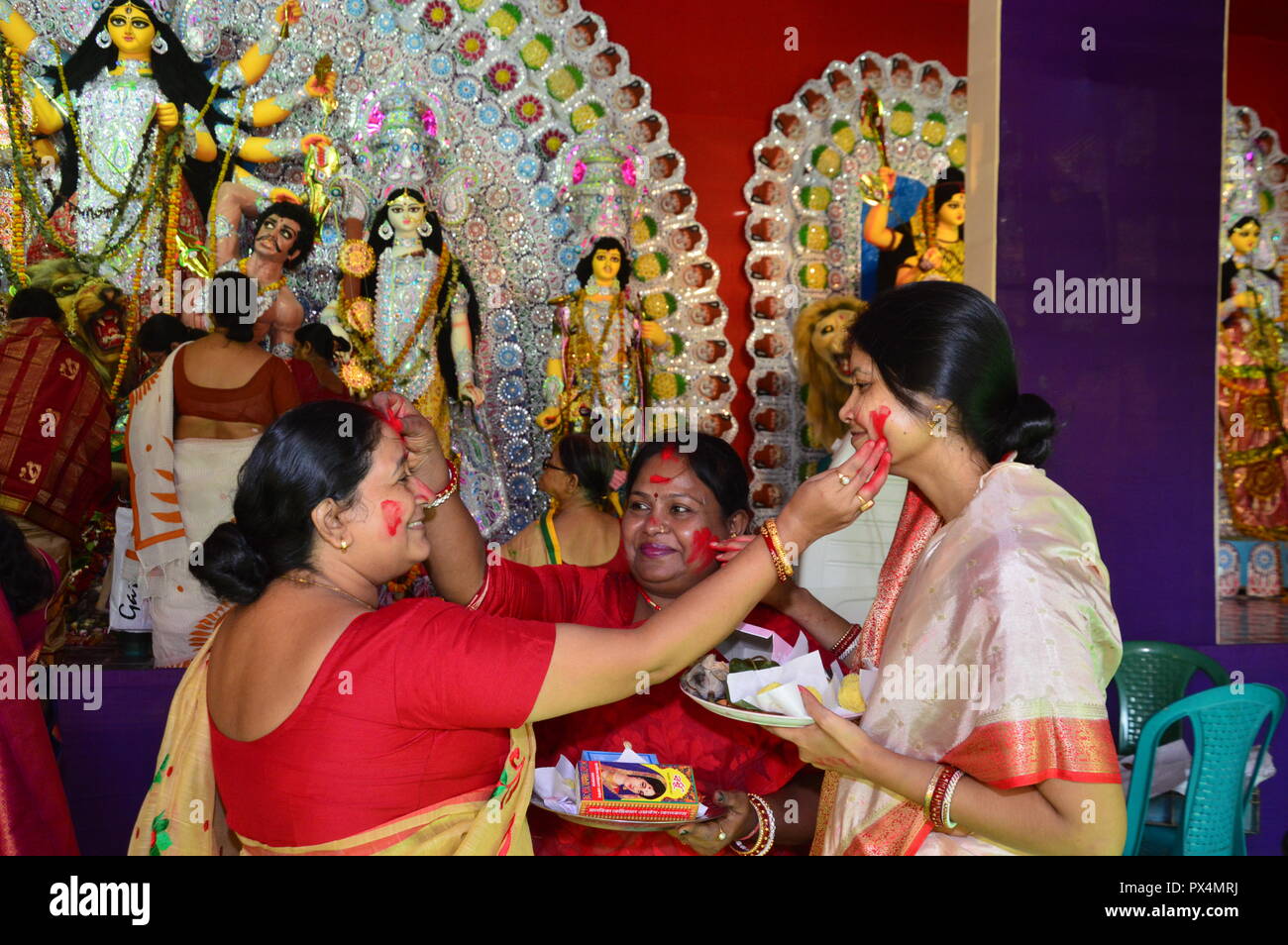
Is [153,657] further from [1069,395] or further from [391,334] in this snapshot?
[1069,395]

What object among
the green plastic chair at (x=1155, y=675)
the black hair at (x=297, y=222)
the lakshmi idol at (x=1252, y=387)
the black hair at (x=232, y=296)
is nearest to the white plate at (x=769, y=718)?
the green plastic chair at (x=1155, y=675)

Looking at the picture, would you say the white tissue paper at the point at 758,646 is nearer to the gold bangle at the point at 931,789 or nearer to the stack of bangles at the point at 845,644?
the stack of bangles at the point at 845,644

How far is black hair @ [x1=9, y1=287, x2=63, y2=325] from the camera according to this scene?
17.8 ft

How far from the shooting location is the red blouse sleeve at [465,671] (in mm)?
1654

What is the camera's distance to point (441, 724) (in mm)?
1707

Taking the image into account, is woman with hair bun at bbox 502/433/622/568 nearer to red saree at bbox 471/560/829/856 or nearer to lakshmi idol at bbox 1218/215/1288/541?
red saree at bbox 471/560/829/856

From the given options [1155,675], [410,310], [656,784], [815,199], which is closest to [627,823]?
[656,784]

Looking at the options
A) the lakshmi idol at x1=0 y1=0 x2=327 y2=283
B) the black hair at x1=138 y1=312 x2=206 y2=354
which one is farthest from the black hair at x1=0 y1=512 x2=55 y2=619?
the lakshmi idol at x1=0 y1=0 x2=327 y2=283

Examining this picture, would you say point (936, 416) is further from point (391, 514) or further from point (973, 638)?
point (391, 514)

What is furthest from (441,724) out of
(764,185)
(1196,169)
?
(764,185)

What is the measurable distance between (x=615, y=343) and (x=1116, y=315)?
3620mm

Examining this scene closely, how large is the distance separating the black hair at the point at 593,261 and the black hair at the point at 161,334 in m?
2.17

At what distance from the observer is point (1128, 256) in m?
3.49

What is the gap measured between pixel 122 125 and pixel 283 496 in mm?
5195
